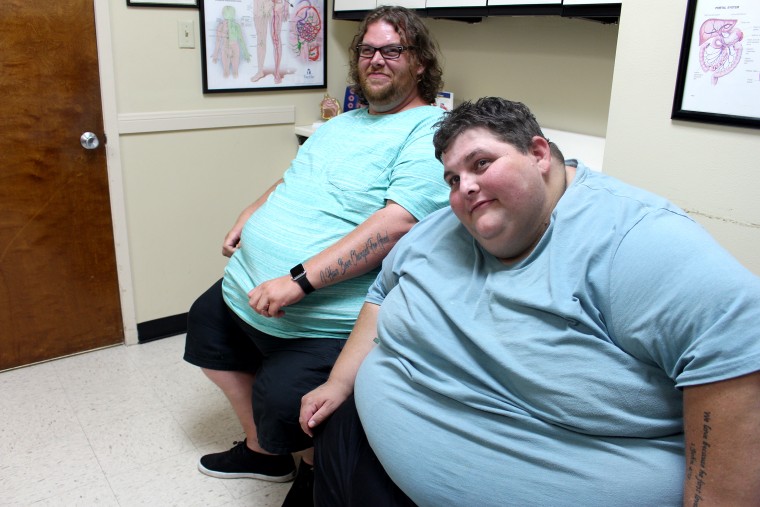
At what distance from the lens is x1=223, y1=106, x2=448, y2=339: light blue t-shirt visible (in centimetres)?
163

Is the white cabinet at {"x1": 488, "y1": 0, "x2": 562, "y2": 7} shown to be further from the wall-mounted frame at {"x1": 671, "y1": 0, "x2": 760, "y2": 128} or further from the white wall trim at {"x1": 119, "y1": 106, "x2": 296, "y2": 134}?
the white wall trim at {"x1": 119, "y1": 106, "x2": 296, "y2": 134}

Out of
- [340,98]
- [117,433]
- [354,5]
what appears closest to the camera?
[117,433]

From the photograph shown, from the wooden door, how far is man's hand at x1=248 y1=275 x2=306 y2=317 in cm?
128

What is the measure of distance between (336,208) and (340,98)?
4.97 feet

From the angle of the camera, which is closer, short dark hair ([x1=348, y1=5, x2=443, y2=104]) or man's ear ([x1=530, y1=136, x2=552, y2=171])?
man's ear ([x1=530, y1=136, x2=552, y2=171])

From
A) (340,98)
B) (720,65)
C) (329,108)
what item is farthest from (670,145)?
(340,98)

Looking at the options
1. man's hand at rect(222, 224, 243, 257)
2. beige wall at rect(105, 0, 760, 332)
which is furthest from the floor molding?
man's hand at rect(222, 224, 243, 257)

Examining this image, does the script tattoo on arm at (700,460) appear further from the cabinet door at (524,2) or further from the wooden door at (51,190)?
the wooden door at (51,190)

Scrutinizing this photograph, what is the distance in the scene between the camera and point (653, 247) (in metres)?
0.95

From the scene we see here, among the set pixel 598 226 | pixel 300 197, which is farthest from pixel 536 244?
pixel 300 197

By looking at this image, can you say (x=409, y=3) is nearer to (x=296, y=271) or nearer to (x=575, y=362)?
(x=296, y=271)

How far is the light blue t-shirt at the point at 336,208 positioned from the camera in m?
1.63

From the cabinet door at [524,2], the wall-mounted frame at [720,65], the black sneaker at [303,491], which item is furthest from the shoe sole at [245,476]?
the cabinet door at [524,2]

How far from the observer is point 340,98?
3.09 m
